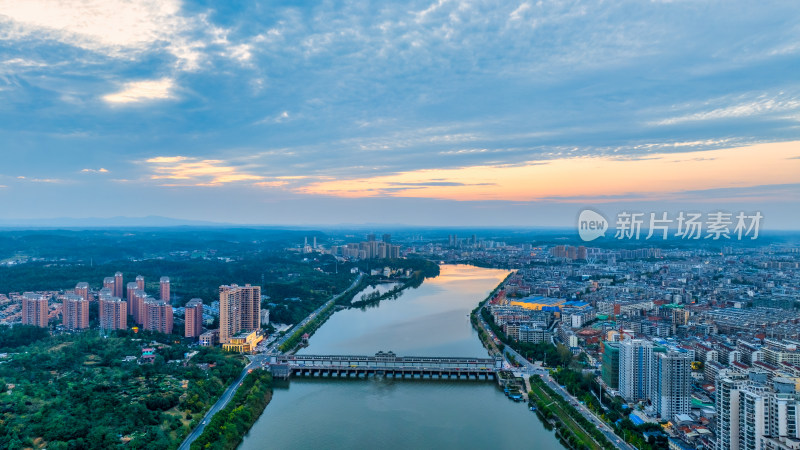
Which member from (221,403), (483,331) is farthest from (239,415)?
(483,331)

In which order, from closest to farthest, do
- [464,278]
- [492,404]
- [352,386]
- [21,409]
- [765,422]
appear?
[765,422] < [21,409] < [492,404] < [352,386] < [464,278]

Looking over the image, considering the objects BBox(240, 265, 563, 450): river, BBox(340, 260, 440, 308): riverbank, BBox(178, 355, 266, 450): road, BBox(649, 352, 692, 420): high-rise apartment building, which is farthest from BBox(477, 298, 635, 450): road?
BBox(340, 260, 440, 308): riverbank

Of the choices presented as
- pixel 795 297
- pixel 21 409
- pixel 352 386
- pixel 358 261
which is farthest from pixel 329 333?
pixel 358 261

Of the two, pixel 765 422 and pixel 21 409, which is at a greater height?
pixel 765 422

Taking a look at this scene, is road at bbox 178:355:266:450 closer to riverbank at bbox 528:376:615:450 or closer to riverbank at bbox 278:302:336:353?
riverbank at bbox 278:302:336:353

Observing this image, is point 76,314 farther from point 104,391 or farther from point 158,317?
point 104,391

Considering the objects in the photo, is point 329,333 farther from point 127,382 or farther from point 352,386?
point 127,382
